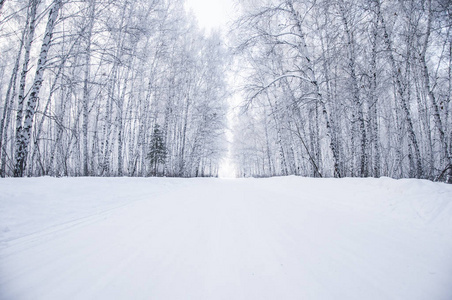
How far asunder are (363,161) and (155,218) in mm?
5697

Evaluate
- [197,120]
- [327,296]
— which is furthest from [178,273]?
[197,120]

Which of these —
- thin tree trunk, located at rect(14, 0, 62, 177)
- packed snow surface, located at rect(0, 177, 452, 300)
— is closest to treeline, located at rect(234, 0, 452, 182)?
packed snow surface, located at rect(0, 177, 452, 300)

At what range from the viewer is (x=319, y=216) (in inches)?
95.2

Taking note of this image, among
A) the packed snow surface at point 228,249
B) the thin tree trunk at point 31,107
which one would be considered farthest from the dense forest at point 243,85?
the packed snow surface at point 228,249

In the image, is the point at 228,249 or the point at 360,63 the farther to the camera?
the point at 360,63

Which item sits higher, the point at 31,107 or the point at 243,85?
the point at 243,85

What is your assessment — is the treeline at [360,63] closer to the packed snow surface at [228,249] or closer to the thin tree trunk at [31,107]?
the packed snow surface at [228,249]

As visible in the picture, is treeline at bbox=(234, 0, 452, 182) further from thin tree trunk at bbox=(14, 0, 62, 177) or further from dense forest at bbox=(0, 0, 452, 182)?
thin tree trunk at bbox=(14, 0, 62, 177)

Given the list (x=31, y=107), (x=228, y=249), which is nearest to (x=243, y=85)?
(x=31, y=107)

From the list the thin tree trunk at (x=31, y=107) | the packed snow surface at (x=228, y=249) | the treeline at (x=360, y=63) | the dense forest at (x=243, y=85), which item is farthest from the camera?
the dense forest at (x=243, y=85)

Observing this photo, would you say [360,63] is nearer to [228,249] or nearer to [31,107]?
[228,249]

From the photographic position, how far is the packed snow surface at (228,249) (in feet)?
3.31

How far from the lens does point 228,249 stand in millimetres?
1479

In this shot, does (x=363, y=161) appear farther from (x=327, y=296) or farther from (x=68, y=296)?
(x=68, y=296)
